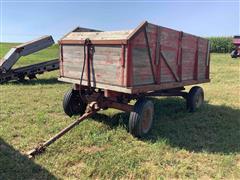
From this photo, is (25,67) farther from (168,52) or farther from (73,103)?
(168,52)

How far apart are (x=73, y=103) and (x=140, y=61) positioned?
240 centimetres

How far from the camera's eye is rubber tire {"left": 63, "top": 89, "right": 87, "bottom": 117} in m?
7.65

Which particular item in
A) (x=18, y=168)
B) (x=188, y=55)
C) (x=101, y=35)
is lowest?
(x=18, y=168)

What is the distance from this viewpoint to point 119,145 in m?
5.95

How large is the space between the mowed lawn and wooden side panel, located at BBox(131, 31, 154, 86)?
1191mm

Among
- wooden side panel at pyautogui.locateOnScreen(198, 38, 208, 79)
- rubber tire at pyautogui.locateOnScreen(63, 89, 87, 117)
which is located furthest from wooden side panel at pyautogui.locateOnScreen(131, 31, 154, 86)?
wooden side panel at pyautogui.locateOnScreen(198, 38, 208, 79)

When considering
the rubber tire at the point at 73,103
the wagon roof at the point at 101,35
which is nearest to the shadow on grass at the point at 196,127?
the rubber tire at the point at 73,103

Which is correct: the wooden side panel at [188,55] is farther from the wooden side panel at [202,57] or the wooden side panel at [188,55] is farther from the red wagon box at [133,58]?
the wooden side panel at [202,57]

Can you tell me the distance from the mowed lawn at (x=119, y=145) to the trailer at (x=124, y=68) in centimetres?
34

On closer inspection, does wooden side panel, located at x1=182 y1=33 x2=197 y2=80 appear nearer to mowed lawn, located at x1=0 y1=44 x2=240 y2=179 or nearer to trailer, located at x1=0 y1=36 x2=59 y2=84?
mowed lawn, located at x1=0 y1=44 x2=240 y2=179

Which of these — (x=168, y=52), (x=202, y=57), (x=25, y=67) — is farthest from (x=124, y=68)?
(x=25, y=67)

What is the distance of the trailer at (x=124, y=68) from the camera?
6055 millimetres

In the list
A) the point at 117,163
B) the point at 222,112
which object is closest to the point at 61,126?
the point at 117,163

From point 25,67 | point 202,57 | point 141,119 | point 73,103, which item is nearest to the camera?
point 141,119
